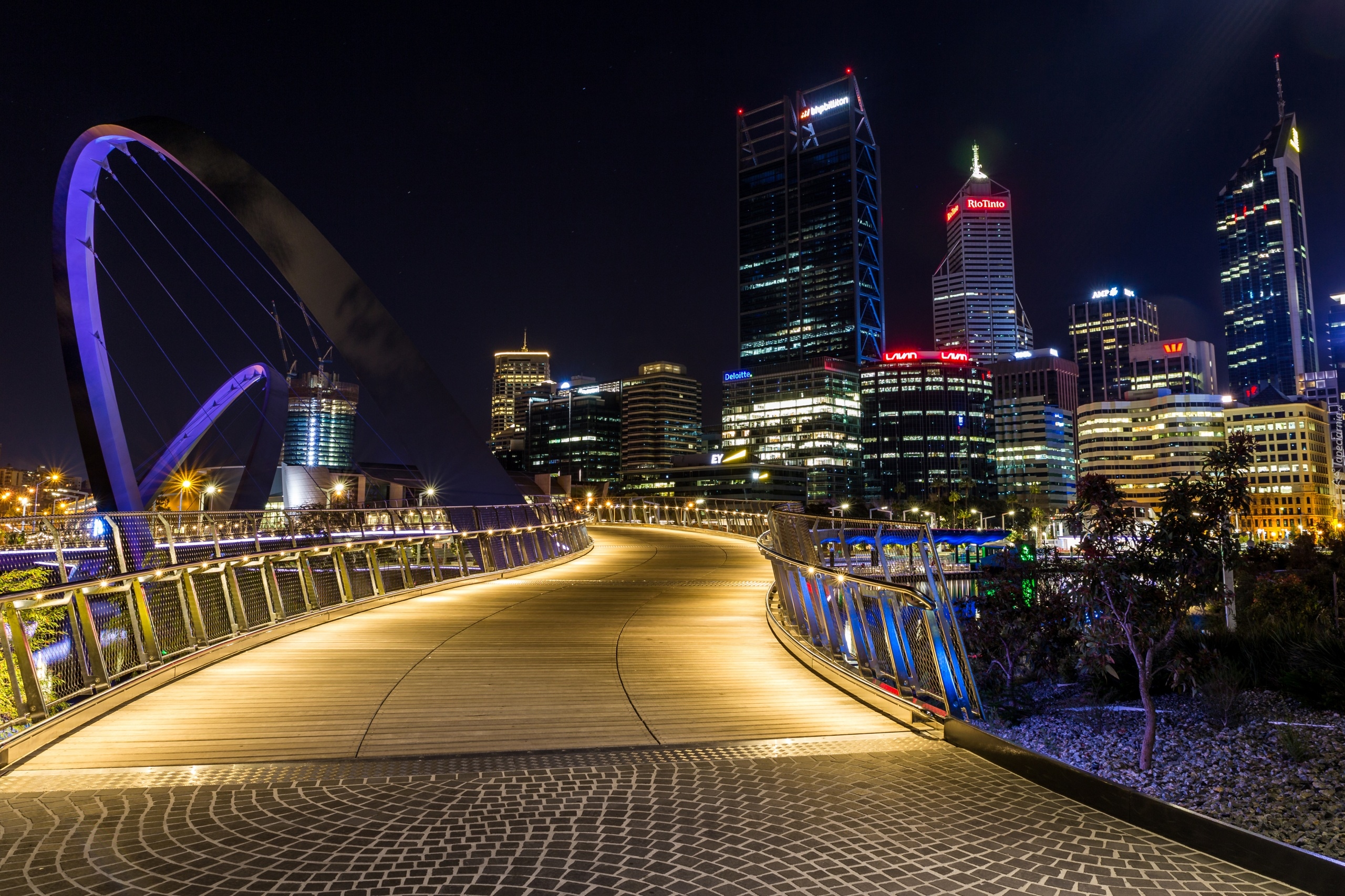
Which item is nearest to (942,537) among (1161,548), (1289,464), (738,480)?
(1161,548)

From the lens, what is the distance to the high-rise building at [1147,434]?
556 ft

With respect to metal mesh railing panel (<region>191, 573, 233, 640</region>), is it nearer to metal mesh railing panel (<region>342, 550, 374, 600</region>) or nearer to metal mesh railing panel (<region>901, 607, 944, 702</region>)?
metal mesh railing panel (<region>342, 550, 374, 600</region>)

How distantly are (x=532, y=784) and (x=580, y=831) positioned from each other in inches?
33.6

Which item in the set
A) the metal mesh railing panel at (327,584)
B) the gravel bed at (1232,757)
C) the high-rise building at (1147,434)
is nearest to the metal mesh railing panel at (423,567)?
the metal mesh railing panel at (327,584)

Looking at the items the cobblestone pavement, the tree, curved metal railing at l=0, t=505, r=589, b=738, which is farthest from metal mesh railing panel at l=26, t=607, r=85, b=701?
the tree

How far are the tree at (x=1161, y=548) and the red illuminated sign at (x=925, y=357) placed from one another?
179 metres

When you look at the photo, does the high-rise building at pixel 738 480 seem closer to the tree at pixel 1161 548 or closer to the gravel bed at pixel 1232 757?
the gravel bed at pixel 1232 757

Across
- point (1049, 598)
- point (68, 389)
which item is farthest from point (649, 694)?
point (68, 389)

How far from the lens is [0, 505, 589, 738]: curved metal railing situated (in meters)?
6.66

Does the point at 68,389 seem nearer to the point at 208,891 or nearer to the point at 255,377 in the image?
the point at 255,377

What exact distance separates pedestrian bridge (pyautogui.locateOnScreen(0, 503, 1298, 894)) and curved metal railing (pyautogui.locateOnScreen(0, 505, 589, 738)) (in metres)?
0.14

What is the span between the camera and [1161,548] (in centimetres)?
789

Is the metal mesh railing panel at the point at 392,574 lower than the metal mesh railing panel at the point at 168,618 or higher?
lower

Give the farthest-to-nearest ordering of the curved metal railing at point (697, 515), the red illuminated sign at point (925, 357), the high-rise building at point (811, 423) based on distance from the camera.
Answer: the red illuminated sign at point (925, 357) < the high-rise building at point (811, 423) < the curved metal railing at point (697, 515)
